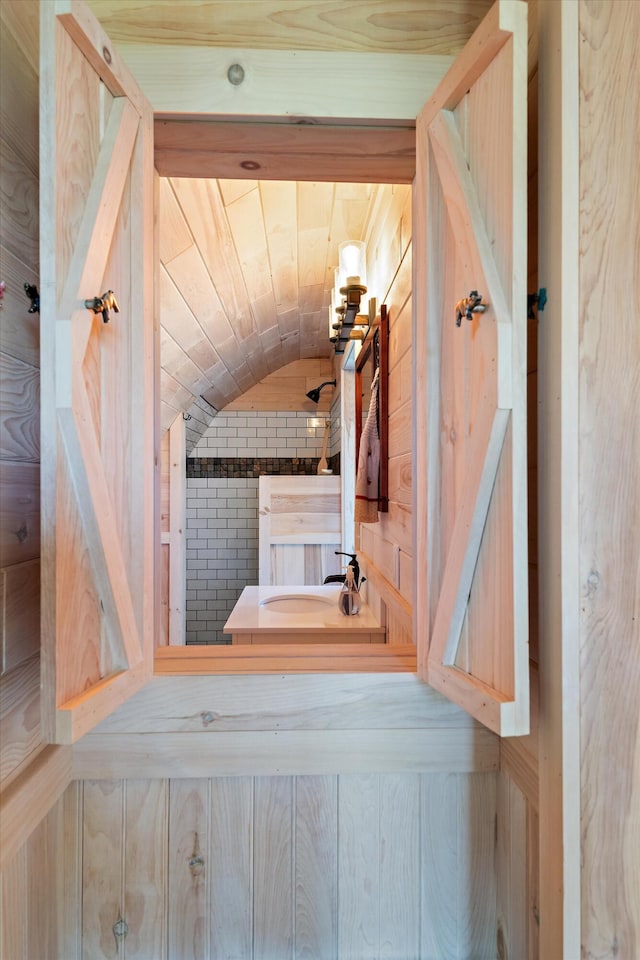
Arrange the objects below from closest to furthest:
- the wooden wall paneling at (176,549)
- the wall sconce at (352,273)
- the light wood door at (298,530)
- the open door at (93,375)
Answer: the open door at (93,375) < the wall sconce at (352,273) < the light wood door at (298,530) < the wooden wall paneling at (176,549)

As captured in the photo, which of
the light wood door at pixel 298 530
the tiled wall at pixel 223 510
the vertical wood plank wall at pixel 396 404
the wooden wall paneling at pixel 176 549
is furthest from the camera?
the tiled wall at pixel 223 510

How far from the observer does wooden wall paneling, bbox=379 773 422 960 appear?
3.45ft

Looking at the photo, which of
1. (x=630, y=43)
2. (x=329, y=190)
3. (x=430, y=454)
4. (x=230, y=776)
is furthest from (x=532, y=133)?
(x=230, y=776)

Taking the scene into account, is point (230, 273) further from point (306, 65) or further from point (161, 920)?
point (161, 920)

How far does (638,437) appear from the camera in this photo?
77cm

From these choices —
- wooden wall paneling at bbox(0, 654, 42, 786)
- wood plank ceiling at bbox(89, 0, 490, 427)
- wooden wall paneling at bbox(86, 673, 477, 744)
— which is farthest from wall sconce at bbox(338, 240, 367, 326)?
wooden wall paneling at bbox(0, 654, 42, 786)

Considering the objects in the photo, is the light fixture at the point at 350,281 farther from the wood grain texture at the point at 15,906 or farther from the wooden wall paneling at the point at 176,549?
the wooden wall paneling at the point at 176,549

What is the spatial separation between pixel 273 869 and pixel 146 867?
257 millimetres

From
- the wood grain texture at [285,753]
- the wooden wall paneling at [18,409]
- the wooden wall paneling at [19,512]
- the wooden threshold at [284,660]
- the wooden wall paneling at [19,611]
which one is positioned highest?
the wooden wall paneling at [18,409]

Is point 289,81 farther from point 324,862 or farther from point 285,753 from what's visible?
point 324,862

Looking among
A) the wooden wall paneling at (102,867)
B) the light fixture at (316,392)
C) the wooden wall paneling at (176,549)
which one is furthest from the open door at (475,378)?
the light fixture at (316,392)

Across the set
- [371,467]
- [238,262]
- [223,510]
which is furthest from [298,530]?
[238,262]

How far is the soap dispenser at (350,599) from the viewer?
2.07 meters

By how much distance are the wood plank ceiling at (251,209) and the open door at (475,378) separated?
221 millimetres
